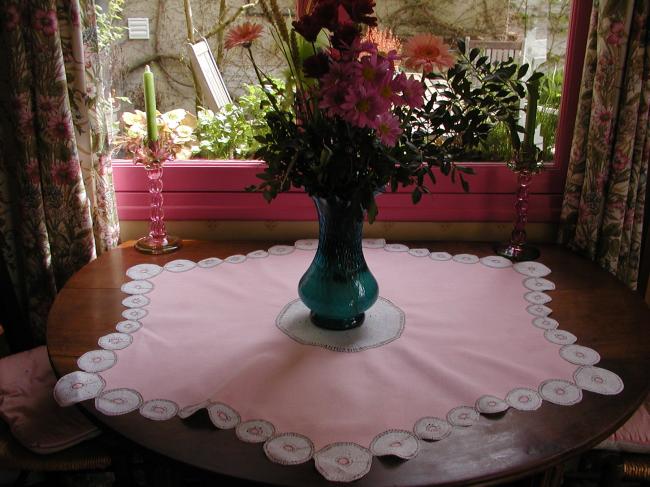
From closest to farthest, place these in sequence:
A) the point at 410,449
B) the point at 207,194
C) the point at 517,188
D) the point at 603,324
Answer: the point at 410,449 → the point at 603,324 → the point at 517,188 → the point at 207,194

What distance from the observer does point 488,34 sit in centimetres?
191

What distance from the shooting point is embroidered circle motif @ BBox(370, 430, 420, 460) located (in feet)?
2.95

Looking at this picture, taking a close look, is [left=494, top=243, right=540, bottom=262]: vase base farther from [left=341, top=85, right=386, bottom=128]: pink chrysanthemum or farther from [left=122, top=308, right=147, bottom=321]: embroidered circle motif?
[left=122, top=308, right=147, bottom=321]: embroidered circle motif

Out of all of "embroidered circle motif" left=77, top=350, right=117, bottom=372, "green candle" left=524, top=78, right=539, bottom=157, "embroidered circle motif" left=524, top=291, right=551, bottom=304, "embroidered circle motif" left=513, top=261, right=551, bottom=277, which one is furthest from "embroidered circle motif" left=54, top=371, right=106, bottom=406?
"green candle" left=524, top=78, right=539, bottom=157

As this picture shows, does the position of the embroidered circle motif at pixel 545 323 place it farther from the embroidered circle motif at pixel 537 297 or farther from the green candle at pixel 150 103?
the green candle at pixel 150 103

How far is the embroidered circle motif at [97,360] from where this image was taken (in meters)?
1.12

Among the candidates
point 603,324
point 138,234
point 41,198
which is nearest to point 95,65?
point 41,198

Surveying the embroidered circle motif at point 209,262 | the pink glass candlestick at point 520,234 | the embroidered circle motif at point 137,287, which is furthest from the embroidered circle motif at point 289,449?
the pink glass candlestick at point 520,234

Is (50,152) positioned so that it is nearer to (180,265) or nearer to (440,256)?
(180,265)

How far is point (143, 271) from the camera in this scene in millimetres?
1568

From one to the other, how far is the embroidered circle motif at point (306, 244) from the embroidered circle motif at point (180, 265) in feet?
1.00

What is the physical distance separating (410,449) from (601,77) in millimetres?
1208

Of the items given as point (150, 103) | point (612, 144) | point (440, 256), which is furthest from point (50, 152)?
point (612, 144)

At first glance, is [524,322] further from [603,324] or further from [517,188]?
[517,188]
